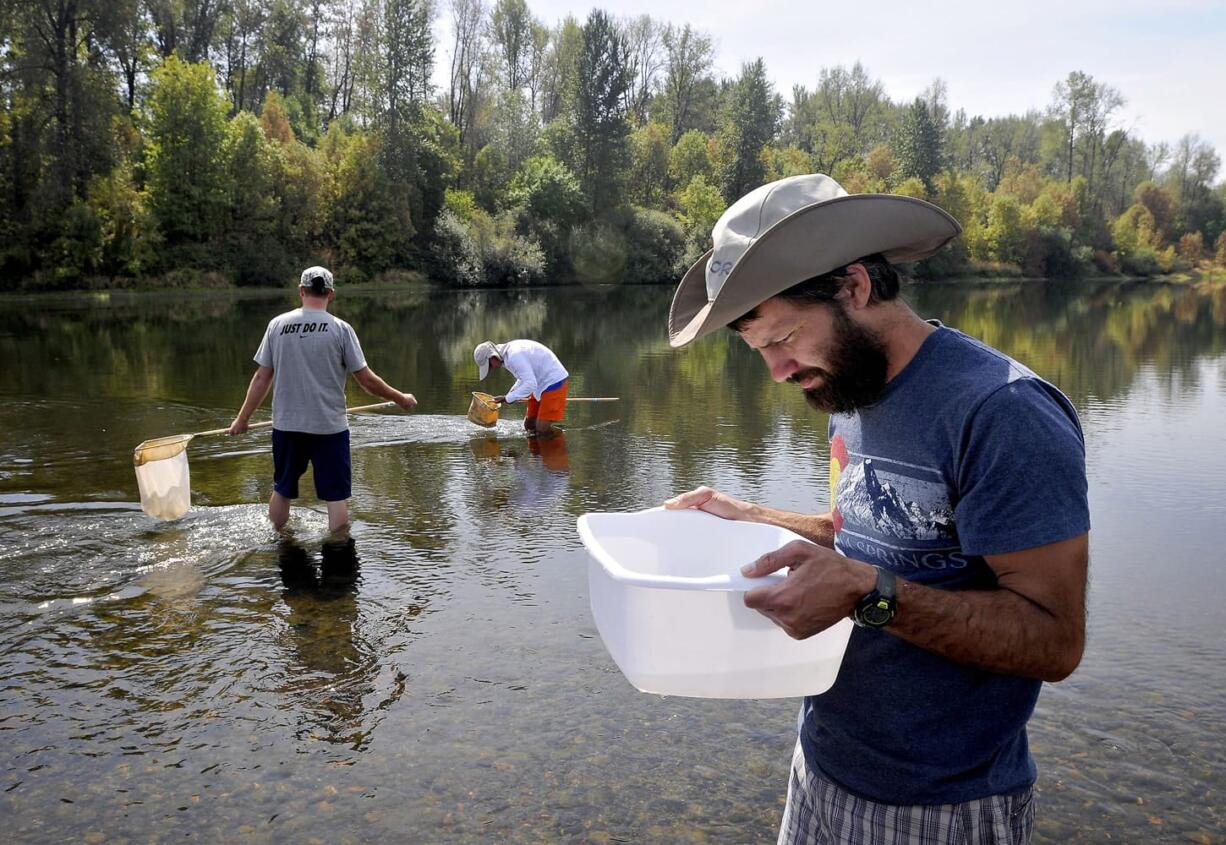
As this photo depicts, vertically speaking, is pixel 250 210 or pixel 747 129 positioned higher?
pixel 747 129

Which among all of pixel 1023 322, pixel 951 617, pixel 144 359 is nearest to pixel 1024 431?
pixel 951 617

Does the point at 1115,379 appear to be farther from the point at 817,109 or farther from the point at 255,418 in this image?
the point at 817,109

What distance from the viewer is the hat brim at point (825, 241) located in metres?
1.79

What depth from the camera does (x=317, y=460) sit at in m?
7.29

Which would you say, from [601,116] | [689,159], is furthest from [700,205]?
[601,116]

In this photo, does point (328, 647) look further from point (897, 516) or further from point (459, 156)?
point (459, 156)

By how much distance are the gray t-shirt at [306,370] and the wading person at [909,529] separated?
546cm

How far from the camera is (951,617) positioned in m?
1.74

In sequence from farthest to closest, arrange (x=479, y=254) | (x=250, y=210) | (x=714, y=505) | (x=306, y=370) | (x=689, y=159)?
(x=689, y=159), (x=479, y=254), (x=250, y=210), (x=306, y=370), (x=714, y=505)

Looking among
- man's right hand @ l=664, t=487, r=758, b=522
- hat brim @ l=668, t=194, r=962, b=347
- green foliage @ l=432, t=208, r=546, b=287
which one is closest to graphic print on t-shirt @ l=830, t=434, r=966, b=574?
man's right hand @ l=664, t=487, r=758, b=522

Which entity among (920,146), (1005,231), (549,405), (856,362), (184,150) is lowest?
(549,405)

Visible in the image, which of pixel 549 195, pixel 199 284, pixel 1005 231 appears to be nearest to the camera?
pixel 199 284

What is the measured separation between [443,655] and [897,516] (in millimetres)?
4048

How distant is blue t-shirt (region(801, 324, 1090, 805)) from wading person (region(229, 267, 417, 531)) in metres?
5.56
